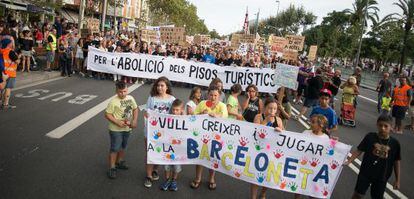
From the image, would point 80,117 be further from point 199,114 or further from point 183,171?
point 199,114

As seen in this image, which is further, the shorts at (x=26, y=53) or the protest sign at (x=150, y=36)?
the protest sign at (x=150, y=36)

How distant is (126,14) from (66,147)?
182 feet

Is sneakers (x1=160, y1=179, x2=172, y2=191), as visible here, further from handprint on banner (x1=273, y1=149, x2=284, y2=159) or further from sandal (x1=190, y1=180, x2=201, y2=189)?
handprint on banner (x1=273, y1=149, x2=284, y2=159)

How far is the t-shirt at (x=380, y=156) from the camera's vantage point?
5254 mm

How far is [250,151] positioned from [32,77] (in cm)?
1102

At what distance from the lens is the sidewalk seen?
1353cm

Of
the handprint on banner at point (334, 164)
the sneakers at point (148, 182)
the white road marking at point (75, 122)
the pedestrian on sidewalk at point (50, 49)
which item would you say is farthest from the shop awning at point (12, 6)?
the handprint on banner at point (334, 164)

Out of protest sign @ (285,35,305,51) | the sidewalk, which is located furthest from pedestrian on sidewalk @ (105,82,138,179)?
protest sign @ (285,35,305,51)

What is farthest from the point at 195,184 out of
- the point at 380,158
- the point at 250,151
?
the point at 380,158

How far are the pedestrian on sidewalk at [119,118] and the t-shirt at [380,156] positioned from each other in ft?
10.7

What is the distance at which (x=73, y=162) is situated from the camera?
21.7 feet

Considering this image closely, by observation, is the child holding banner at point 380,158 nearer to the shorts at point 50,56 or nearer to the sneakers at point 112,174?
the sneakers at point 112,174

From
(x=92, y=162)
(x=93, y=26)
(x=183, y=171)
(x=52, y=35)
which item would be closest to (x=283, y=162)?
(x=183, y=171)

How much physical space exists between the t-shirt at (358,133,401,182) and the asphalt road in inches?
48.5
